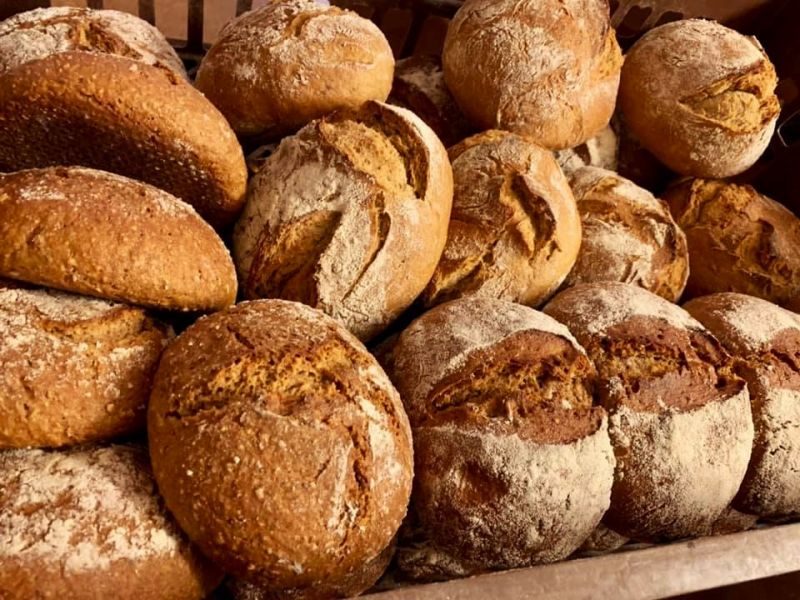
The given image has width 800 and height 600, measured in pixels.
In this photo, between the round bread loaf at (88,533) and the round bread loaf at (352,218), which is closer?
the round bread loaf at (88,533)

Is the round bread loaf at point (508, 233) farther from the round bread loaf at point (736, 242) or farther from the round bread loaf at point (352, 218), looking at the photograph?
the round bread loaf at point (736, 242)

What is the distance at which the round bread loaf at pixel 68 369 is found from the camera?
109cm

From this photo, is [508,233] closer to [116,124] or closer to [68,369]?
[116,124]

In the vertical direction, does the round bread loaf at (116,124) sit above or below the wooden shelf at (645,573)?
above

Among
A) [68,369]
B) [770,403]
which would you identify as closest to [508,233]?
[770,403]

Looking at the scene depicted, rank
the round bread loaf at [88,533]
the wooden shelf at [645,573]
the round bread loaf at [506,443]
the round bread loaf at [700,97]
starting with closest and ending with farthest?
the round bread loaf at [88,533]
the wooden shelf at [645,573]
the round bread loaf at [506,443]
the round bread loaf at [700,97]

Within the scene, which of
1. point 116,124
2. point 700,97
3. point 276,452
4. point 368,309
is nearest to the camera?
point 276,452

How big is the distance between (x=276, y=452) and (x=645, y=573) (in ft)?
2.32

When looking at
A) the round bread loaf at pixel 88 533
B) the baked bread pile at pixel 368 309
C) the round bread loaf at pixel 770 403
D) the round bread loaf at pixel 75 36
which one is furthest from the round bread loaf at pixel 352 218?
the round bread loaf at pixel 770 403

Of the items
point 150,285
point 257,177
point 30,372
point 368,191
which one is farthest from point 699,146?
point 30,372

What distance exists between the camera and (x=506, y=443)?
1269 millimetres

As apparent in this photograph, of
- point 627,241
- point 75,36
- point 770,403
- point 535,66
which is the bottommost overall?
point 770,403

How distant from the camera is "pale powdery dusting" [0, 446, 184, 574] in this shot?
1040 millimetres

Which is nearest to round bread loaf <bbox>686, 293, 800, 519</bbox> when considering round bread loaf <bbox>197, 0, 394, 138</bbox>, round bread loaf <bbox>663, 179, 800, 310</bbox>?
round bread loaf <bbox>663, 179, 800, 310</bbox>
